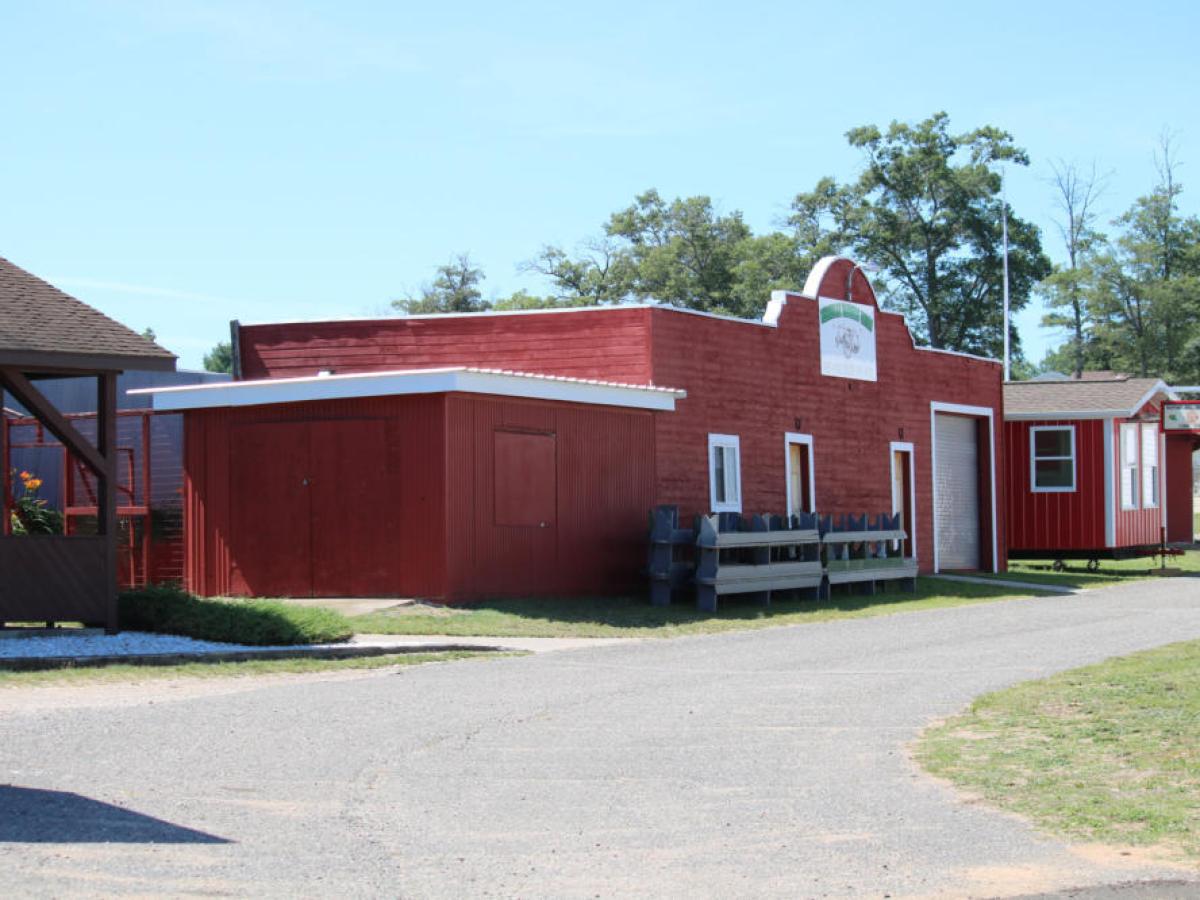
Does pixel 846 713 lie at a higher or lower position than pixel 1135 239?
lower

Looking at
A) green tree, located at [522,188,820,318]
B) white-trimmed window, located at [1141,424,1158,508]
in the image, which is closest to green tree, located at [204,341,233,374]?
green tree, located at [522,188,820,318]

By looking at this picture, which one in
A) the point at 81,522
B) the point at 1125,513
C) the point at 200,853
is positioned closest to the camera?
the point at 200,853

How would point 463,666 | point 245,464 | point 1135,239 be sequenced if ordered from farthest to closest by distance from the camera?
point 1135,239 < point 245,464 < point 463,666

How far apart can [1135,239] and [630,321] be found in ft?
175

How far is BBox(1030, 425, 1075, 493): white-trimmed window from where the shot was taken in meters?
35.0

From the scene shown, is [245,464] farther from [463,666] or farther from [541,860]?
[541,860]

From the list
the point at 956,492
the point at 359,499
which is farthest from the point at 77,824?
the point at 956,492

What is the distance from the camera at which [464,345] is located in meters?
25.2

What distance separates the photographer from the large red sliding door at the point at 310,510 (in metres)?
20.6

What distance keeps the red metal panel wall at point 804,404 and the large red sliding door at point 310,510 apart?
→ 16.8 feet

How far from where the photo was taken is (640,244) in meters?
66.2

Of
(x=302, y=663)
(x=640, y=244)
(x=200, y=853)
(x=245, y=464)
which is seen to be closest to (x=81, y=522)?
(x=245, y=464)

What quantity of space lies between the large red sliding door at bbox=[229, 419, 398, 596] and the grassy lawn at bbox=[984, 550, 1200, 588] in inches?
564

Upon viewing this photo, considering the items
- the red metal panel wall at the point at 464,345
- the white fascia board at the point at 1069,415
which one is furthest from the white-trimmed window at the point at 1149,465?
the red metal panel wall at the point at 464,345
